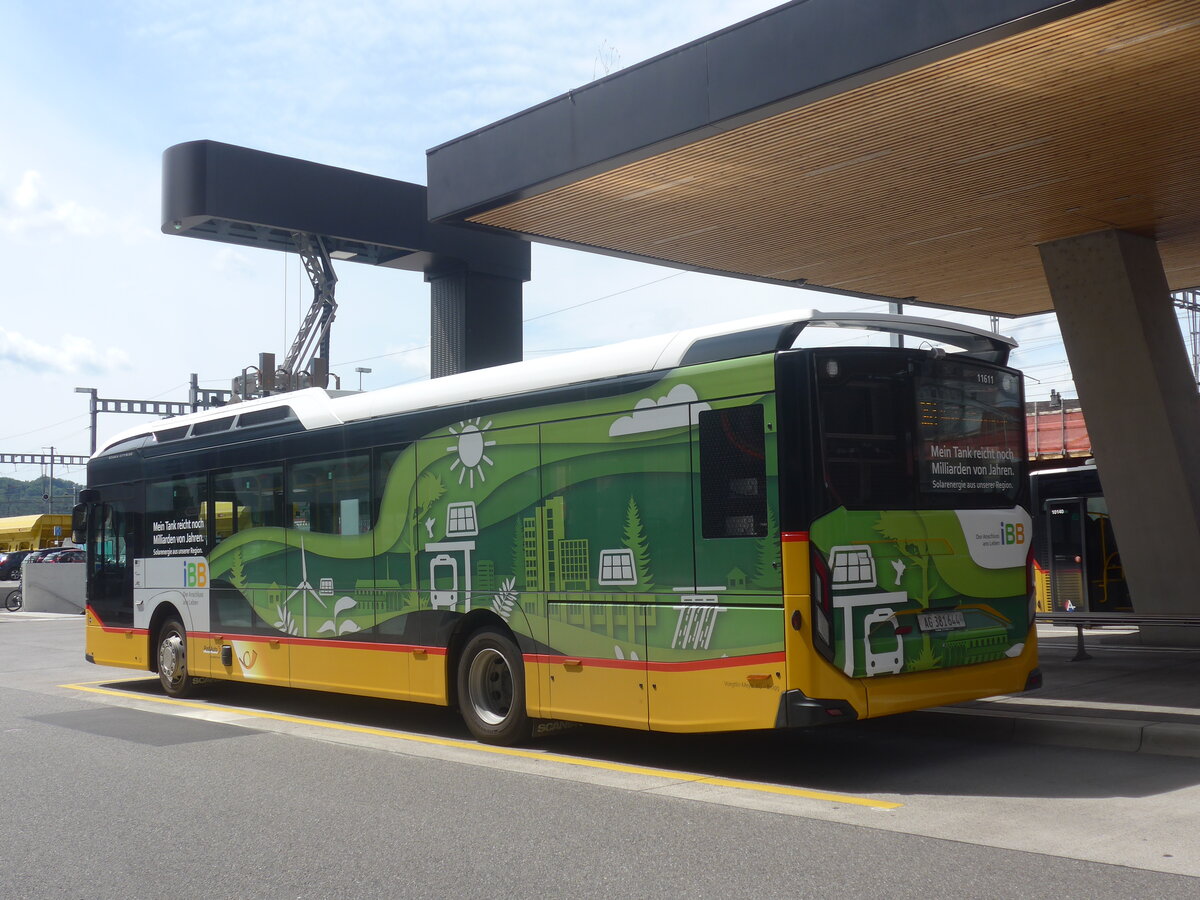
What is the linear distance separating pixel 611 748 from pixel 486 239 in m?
17.8

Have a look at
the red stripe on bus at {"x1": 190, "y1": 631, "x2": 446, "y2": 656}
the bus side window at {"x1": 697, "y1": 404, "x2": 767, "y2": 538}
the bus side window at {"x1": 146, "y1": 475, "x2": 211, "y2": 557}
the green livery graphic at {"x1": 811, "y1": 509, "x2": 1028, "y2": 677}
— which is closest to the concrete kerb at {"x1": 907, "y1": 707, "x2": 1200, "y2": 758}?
the green livery graphic at {"x1": 811, "y1": 509, "x2": 1028, "y2": 677}

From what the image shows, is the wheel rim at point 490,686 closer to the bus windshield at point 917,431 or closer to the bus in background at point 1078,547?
the bus windshield at point 917,431

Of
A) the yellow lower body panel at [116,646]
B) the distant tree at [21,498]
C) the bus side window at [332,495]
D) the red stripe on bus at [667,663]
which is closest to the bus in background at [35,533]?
the yellow lower body panel at [116,646]

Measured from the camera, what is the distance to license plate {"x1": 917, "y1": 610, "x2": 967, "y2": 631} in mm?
8062

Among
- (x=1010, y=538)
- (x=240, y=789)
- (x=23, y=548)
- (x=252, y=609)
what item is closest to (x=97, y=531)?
(x=252, y=609)

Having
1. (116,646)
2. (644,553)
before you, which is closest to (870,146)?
(644,553)

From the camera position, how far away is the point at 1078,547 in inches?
826

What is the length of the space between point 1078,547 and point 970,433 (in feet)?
44.9

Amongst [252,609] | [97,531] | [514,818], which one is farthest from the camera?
[97,531]

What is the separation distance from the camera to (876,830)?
255 inches

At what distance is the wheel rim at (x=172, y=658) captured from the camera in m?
13.9

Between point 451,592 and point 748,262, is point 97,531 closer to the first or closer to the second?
point 451,592

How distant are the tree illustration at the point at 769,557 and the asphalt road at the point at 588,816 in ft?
4.37

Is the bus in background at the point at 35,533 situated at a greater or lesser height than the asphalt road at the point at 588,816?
greater
